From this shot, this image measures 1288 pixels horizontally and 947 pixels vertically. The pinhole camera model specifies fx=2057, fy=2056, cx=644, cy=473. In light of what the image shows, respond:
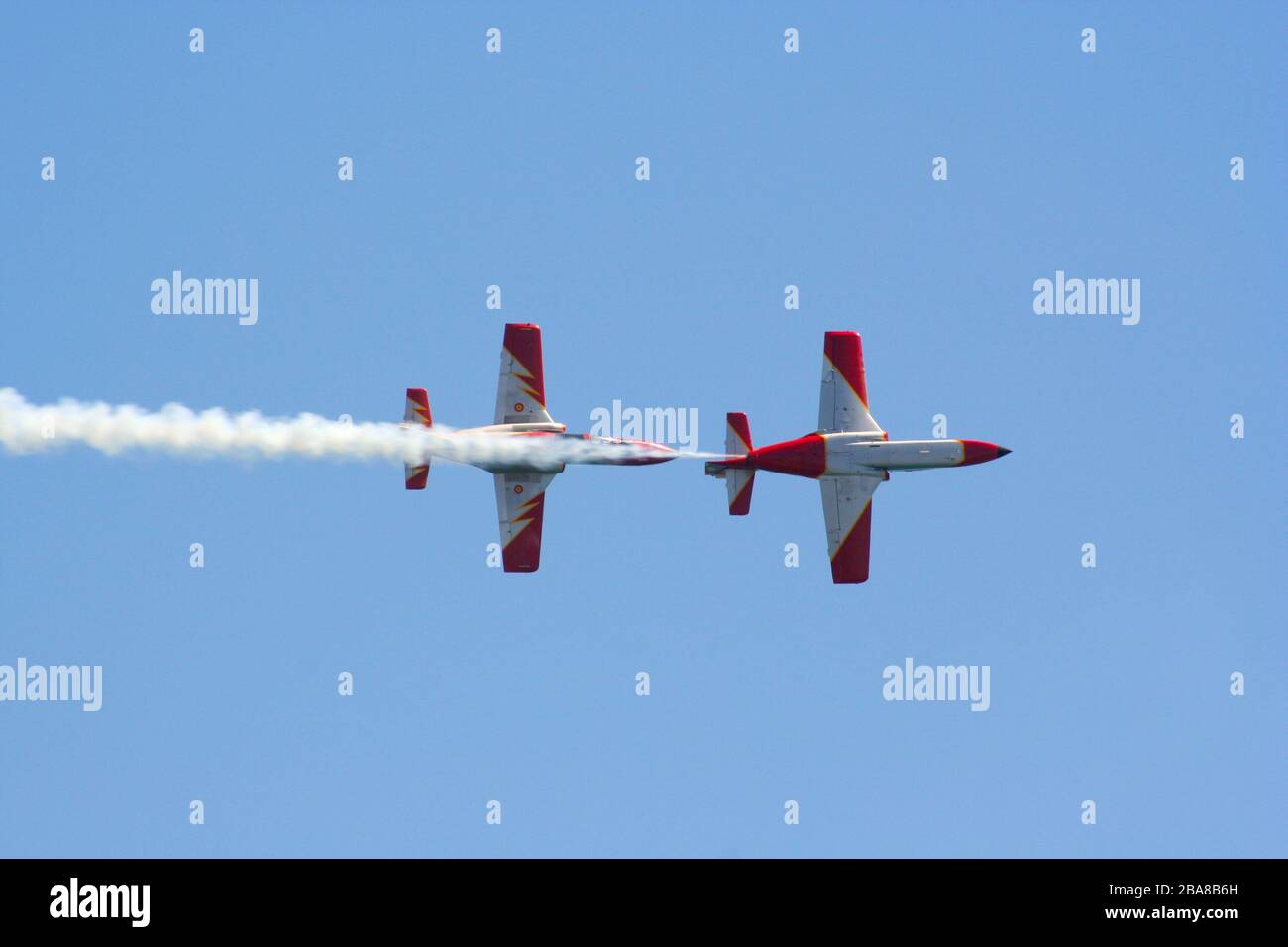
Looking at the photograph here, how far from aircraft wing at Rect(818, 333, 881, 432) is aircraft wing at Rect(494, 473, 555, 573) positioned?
891 centimetres

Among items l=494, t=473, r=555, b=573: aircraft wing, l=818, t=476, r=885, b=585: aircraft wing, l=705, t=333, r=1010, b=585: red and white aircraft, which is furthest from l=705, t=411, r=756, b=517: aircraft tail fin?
l=494, t=473, r=555, b=573: aircraft wing

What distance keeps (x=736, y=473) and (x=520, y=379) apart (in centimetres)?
710

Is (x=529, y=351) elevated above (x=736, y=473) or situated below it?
above

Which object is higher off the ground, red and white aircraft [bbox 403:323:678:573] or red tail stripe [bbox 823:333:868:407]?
red tail stripe [bbox 823:333:868:407]

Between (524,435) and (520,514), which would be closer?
(524,435)

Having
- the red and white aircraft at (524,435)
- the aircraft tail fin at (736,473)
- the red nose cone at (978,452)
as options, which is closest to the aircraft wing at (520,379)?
the red and white aircraft at (524,435)

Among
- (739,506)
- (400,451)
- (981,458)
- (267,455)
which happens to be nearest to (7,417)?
(267,455)

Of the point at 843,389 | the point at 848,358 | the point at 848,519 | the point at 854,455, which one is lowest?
the point at 848,519

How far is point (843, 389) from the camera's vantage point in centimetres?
6366

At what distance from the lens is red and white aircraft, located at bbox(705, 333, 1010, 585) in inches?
2470

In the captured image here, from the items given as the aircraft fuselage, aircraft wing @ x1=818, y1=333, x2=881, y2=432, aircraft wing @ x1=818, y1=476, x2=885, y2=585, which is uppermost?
aircraft wing @ x1=818, y1=333, x2=881, y2=432

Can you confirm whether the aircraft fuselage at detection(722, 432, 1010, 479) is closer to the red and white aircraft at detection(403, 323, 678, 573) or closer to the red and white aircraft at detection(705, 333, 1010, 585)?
the red and white aircraft at detection(705, 333, 1010, 585)

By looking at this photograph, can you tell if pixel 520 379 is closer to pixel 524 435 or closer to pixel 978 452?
pixel 524 435

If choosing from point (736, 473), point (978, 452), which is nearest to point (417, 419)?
point (736, 473)
